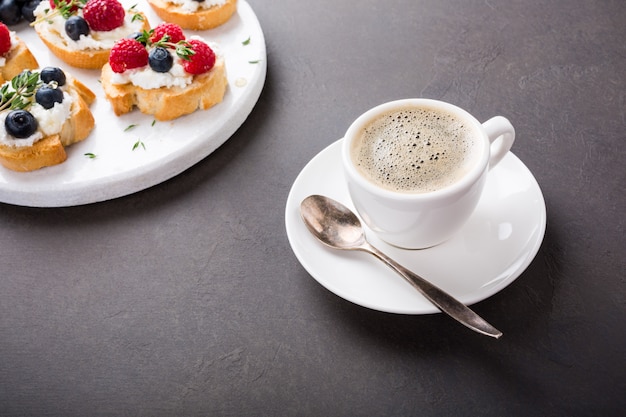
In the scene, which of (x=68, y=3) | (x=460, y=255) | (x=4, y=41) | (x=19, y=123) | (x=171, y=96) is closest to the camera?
(x=460, y=255)

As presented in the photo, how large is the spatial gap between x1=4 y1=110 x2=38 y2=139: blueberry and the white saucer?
67 centimetres

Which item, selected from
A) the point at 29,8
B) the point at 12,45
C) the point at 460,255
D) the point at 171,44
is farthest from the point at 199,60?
the point at 460,255

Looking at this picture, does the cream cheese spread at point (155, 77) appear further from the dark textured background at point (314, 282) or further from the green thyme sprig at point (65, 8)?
the green thyme sprig at point (65, 8)

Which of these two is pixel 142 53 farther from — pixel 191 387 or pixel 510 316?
pixel 510 316

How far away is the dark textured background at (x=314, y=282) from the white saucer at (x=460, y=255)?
0.09 m

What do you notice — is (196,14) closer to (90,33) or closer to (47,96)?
(90,33)

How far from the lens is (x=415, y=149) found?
1.20 meters

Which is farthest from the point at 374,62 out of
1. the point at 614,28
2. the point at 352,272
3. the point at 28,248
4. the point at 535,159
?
the point at 28,248

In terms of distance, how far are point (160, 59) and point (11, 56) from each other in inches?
20.0

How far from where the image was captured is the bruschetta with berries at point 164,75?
1620mm

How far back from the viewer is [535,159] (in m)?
1.50

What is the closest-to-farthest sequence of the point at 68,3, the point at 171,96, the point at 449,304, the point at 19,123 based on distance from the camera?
the point at 449,304, the point at 19,123, the point at 171,96, the point at 68,3

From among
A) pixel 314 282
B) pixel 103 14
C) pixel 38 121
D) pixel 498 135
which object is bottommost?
pixel 314 282

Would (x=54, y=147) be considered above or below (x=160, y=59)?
below
